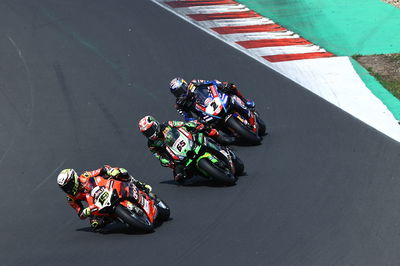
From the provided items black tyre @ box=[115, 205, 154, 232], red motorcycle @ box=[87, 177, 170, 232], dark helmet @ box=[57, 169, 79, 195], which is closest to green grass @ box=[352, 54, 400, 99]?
red motorcycle @ box=[87, 177, 170, 232]

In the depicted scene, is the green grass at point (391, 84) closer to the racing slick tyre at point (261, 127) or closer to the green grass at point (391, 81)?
the green grass at point (391, 81)

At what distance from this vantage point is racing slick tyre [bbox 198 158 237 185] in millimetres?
14266

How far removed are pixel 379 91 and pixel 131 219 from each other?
398 inches

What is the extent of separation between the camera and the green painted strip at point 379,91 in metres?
19.1

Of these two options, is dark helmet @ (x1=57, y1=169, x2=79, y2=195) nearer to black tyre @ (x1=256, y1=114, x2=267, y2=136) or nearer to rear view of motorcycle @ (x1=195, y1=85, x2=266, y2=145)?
rear view of motorcycle @ (x1=195, y1=85, x2=266, y2=145)

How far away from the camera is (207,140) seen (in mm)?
14711

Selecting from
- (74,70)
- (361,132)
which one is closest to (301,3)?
(74,70)

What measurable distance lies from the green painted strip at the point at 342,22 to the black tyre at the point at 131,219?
1219 centimetres

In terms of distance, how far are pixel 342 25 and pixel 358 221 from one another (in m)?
13.7

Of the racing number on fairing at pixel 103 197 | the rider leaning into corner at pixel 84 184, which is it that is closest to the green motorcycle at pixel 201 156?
the rider leaning into corner at pixel 84 184

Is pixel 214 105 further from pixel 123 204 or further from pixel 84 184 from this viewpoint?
pixel 123 204

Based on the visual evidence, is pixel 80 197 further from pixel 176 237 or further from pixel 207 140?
pixel 207 140

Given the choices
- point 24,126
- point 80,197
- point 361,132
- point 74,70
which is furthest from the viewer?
point 74,70

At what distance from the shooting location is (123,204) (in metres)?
12.4
